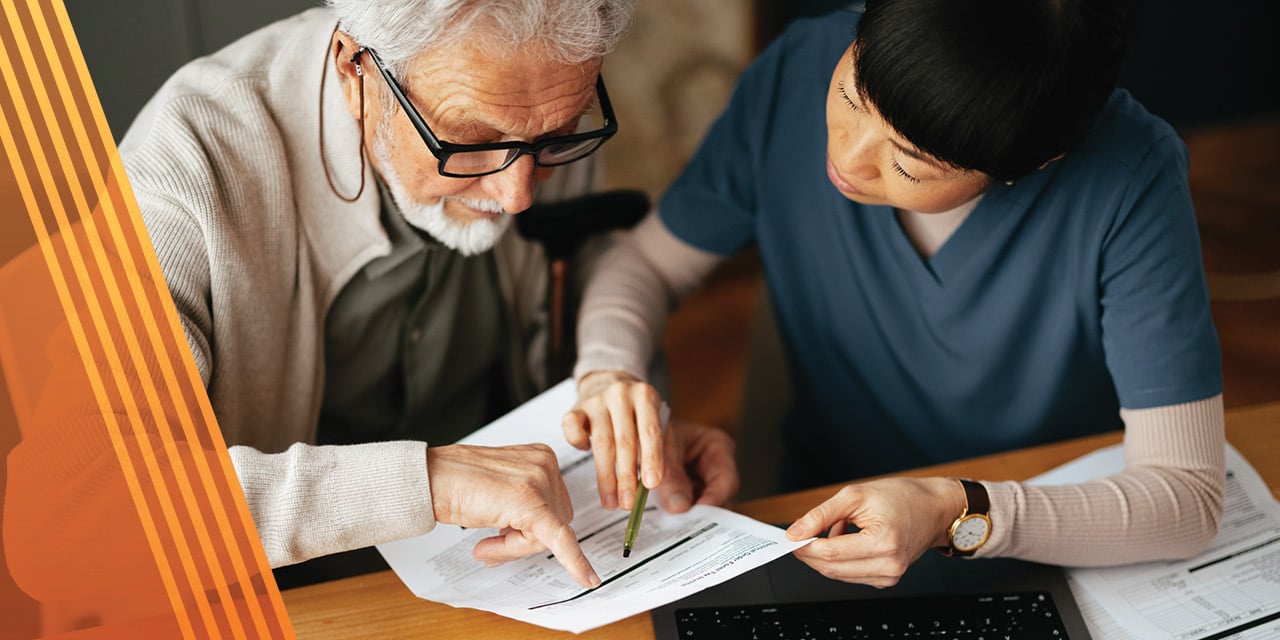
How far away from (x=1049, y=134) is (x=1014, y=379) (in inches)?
19.4

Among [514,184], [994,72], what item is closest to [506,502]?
[514,184]

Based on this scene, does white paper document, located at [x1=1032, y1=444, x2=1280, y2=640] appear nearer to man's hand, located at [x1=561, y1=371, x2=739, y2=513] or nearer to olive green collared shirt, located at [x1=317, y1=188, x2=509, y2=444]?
man's hand, located at [x1=561, y1=371, x2=739, y2=513]

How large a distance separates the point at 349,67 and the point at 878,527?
759mm

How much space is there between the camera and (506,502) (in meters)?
1.02

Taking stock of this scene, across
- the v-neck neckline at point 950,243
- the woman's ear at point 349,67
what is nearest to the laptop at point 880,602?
the v-neck neckline at point 950,243

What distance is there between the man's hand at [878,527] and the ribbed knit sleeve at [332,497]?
39 cm

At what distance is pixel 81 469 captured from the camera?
37.9 inches

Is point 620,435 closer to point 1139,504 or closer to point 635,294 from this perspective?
point 635,294

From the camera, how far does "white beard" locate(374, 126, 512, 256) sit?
3.97 ft

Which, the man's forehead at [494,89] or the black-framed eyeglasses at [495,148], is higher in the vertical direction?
the man's forehead at [494,89]

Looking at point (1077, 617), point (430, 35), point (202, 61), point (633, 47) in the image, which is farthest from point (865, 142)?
point (633, 47)

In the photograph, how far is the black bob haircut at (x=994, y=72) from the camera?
900 mm

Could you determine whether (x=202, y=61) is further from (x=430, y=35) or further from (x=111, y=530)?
(x=111, y=530)

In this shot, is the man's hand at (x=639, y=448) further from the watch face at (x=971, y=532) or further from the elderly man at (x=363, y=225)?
the watch face at (x=971, y=532)
